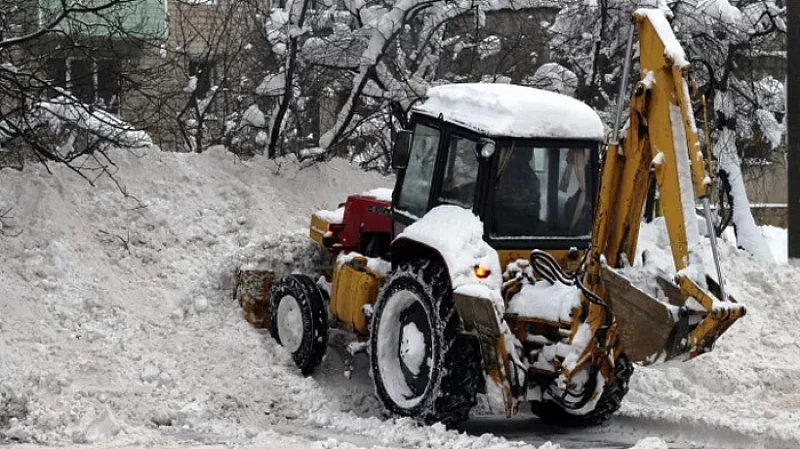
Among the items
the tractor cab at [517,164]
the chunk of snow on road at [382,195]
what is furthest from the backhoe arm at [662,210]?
Answer: the chunk of snow on road at [382,195]

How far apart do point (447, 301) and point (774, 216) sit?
27.4m

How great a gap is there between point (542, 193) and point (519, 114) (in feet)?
2.00

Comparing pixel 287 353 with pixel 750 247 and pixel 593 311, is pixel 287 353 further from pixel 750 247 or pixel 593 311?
pixel 750 247

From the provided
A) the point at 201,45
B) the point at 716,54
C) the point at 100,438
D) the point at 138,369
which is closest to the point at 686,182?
the point at 100,438

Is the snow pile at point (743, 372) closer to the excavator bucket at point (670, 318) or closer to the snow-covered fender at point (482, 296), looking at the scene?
the excavator bucket at point (670, 318)

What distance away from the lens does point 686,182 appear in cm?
747

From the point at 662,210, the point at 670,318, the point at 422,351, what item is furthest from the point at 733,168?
the point at 670,318

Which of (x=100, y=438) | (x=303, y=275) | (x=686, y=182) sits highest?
(x=686, y=182)

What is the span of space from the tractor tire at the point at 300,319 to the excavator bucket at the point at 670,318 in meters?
3.31

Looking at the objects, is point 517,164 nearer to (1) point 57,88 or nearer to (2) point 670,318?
(2) point 670,318

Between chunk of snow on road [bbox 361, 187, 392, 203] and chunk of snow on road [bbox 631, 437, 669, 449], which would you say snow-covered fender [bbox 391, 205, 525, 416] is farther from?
chunk of snow on road [bbox 361, 187, 392, 203]

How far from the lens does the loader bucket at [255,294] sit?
1130 centimetres

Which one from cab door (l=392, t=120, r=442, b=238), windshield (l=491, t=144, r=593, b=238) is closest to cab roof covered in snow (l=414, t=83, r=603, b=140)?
windshield (l=491, t=144, r=593, b=238)

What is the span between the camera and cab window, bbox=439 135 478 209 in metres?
9.00
